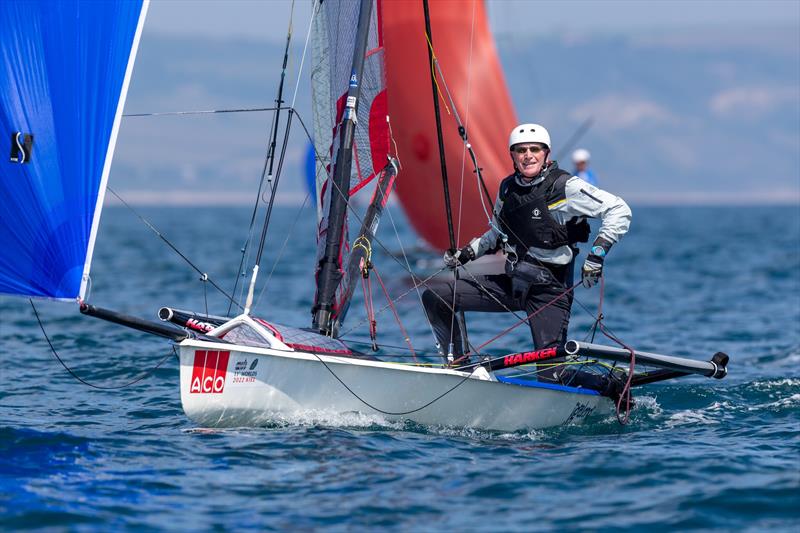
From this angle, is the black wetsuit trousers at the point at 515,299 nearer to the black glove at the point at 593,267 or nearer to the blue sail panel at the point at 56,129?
the black glove at the point at 593,267

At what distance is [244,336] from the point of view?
25.6 feet

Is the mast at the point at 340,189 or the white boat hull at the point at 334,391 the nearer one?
the white boat hull at the point at 334,391

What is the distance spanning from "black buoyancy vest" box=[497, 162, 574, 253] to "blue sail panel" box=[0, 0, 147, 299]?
2.94 meters

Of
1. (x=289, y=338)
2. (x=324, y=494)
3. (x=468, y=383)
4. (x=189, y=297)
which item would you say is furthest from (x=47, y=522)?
(x=189, y=297)

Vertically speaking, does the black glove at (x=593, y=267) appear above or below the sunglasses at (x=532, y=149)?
below

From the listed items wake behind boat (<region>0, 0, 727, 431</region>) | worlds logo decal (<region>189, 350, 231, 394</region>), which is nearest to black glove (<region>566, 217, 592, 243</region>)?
wake behind boat (<region>0, 0, 727, 431</region>)

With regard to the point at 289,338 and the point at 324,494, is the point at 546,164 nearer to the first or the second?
the point at 289,338

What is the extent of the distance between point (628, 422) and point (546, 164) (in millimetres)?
1936

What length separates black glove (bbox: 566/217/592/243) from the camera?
8414 mm

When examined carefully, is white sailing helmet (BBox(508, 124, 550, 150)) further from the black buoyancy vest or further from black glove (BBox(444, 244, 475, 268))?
black glove (BBox(444, 244, 475, 268))

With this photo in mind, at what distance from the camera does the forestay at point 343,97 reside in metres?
9.02

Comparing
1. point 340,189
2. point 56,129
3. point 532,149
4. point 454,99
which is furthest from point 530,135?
point 454,99

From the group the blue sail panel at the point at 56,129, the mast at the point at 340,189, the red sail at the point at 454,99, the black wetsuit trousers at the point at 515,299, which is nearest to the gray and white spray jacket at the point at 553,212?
the black wetsuit trousers at the point at 515,299

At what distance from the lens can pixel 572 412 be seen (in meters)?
8.42
